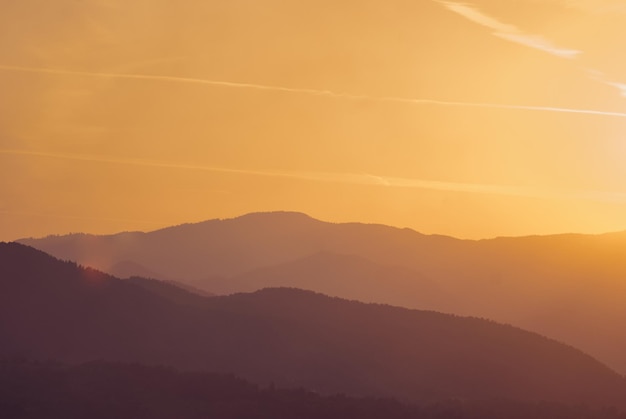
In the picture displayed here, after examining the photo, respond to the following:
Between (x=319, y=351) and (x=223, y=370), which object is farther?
(x=319, y=351)

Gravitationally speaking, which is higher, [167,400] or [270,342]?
[270,342]

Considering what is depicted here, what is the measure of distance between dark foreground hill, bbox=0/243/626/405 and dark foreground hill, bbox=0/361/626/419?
26.2 metres

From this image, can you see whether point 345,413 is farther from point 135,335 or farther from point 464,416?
point 135,335

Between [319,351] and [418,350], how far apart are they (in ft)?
63.3

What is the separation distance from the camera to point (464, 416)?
11794 centimetres

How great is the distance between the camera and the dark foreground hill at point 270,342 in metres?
155

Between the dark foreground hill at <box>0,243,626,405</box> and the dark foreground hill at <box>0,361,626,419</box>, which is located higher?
the dark foreground hill at <box>0,243,626,405</box>

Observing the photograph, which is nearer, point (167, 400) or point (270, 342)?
point (167, 400)

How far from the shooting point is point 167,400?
109m

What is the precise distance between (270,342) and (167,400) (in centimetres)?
6405

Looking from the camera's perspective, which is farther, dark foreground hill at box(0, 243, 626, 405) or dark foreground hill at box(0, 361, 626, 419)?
dark foreground hill at box(0, 243, 626, 405)

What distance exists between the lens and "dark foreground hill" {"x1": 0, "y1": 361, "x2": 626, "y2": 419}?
105m

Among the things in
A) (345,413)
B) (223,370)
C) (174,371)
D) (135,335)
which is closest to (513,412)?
(345,413)

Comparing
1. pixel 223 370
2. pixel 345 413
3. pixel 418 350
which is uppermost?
pixel 418 350
